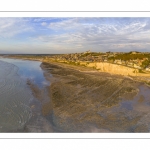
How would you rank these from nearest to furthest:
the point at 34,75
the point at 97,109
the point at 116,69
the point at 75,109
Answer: the point at 75,109, the point at 97,109, the point at 34,75, the point at 116,69

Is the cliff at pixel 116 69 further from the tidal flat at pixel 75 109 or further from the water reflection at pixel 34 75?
the water reflection at pixel 34 75

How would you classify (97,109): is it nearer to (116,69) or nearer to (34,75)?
(34,75)

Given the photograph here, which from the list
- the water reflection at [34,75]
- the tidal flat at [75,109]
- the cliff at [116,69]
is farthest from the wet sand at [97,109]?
the cliff at [116,69]

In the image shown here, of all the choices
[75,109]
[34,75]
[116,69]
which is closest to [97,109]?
[75,109]

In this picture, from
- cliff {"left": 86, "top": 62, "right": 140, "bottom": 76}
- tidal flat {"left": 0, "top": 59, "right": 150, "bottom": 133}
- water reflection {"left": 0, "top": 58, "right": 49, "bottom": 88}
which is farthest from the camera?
cliff {"left": 86, "top": 62, "right": 140, "bottom": 76}

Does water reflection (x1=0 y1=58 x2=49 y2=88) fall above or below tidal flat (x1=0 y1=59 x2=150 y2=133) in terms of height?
above

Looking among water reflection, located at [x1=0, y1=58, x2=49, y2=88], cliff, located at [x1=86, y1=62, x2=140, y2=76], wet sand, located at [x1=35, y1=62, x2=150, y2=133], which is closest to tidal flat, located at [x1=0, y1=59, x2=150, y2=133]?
wet sand, located at [x1=35, y1=62, x2=150, y2=133]

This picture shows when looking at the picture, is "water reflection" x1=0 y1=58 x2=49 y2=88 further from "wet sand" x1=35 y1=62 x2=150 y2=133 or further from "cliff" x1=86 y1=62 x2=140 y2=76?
"cliff" x1=86 y1=62 x2=140 y2=76
